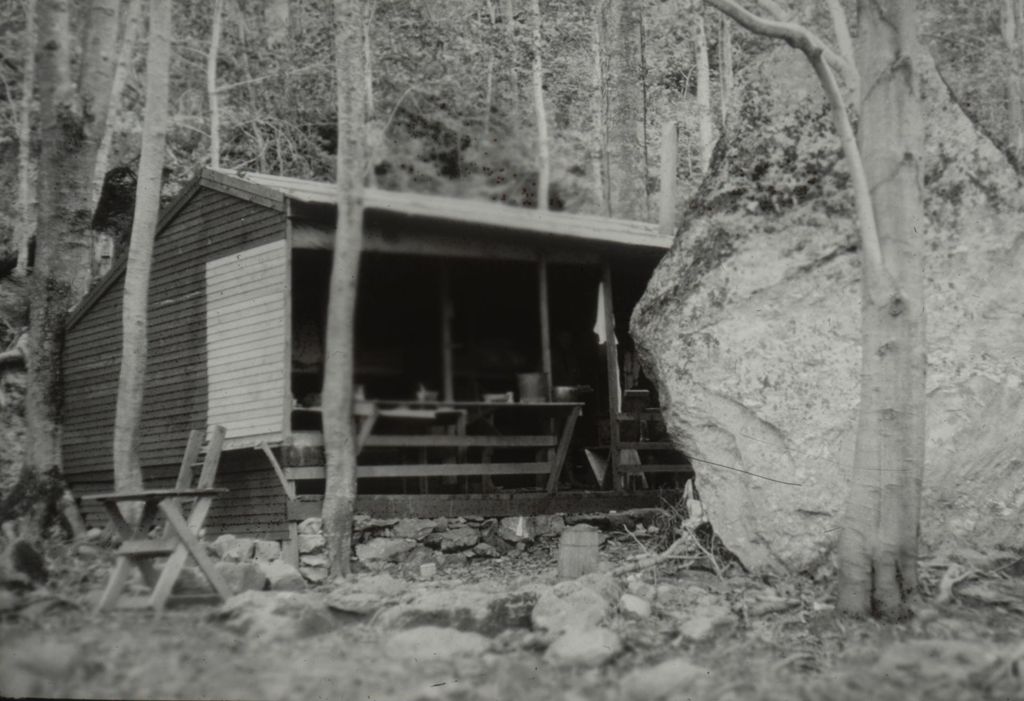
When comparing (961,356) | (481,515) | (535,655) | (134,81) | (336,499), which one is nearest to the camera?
(535,655)

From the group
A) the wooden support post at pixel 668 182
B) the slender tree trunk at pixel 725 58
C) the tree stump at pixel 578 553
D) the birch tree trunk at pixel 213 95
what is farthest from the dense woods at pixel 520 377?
the slender tree trunk at pixel 725 58

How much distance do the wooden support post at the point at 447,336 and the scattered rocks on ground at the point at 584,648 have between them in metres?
1.61

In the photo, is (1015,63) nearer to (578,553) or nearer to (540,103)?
(540,103)

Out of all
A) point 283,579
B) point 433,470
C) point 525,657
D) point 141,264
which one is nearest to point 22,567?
point 283,579

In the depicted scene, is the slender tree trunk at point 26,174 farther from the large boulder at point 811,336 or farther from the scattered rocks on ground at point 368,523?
the large boulder at point 811,336

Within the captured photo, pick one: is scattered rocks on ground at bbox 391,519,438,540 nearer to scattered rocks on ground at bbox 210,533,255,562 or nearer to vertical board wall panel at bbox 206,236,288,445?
scattered rocks on ground at bbox 210,533,255,562

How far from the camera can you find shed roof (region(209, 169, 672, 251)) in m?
6.50

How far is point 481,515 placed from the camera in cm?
957

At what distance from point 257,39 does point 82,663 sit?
12008 mm

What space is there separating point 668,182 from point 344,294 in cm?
900

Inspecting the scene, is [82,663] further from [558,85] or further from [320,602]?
[558,85]

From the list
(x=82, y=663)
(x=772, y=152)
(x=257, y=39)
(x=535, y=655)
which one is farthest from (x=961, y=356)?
(x=257, y=39)

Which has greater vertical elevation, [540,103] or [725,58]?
[725,58]

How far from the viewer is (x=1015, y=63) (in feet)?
53.6
